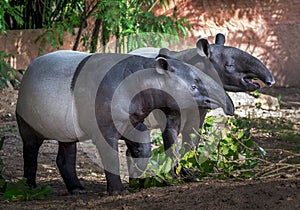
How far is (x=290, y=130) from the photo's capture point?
28.0ft

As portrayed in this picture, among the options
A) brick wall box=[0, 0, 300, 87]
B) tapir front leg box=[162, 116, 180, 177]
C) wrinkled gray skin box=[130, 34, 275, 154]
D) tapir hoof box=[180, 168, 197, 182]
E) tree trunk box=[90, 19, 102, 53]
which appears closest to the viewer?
tapir hoof box=[180, 168, 197, 182]

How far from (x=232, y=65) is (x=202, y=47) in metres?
0.28

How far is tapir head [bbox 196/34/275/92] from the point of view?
5.18m

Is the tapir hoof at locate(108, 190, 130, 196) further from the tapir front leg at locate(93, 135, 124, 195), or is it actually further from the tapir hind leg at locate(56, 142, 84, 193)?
the tapir hind leg at locate(56, 142, 84, 193)

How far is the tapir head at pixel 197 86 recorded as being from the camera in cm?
445

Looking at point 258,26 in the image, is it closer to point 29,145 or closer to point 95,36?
point 95,36

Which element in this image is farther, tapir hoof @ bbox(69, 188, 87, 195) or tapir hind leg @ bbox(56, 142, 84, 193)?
tapir hind leg @ bbox(56, 142, 84, 193)

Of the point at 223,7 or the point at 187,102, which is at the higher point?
the point at 223,7

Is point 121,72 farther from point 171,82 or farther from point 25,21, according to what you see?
point 25,21

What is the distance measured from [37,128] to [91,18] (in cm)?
711

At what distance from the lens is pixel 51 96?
4.71m

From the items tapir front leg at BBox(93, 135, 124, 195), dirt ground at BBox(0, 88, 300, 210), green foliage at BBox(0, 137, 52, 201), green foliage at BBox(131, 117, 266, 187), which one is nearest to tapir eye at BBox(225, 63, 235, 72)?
green foliage at BBox(131, 117, 266, 187)

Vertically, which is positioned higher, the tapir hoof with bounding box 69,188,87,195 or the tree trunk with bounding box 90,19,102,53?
the tree trunk with bounding box 90,19,102,53

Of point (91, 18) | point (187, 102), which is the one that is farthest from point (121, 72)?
point (91, 18)
